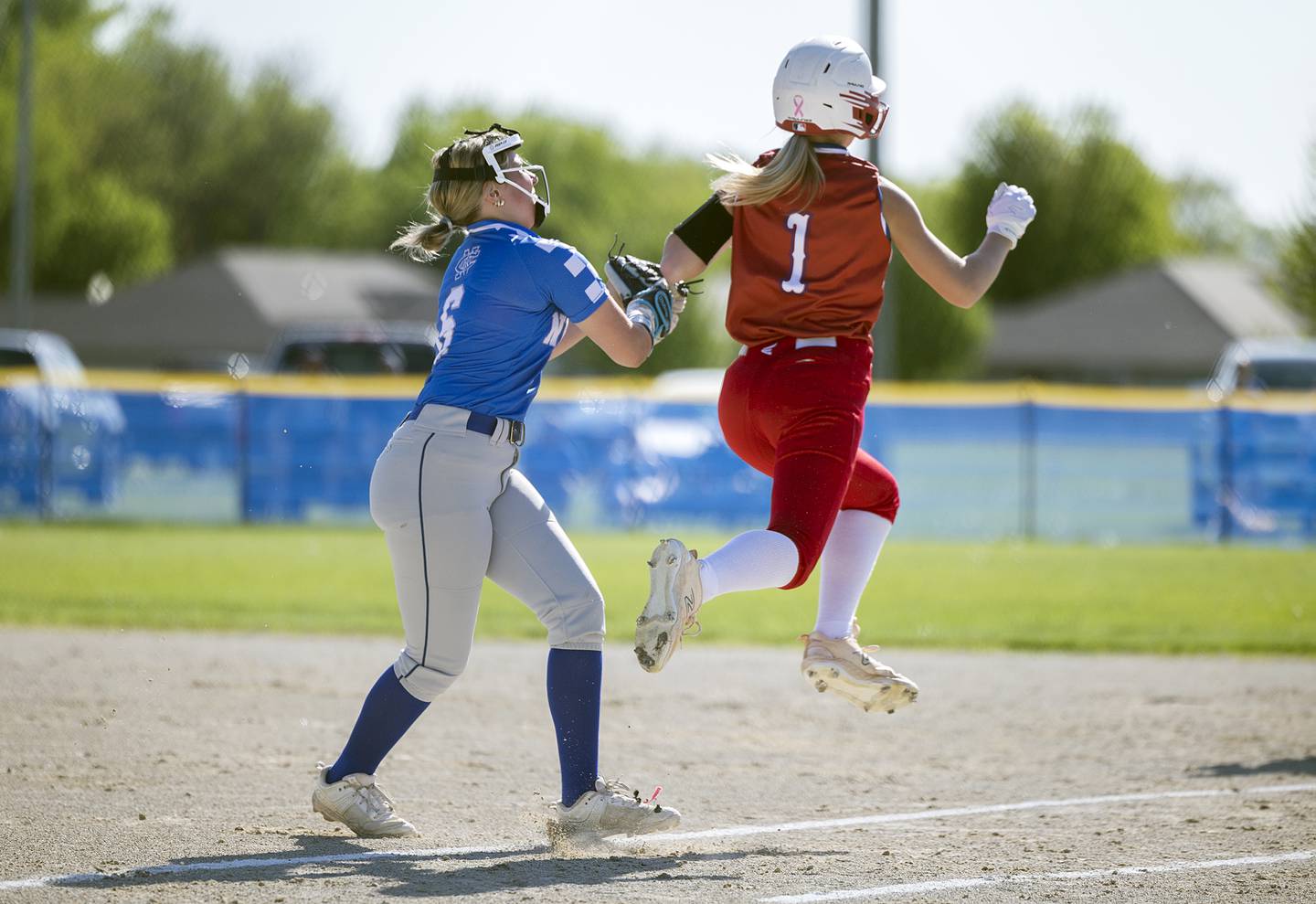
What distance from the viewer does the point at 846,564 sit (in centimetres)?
568

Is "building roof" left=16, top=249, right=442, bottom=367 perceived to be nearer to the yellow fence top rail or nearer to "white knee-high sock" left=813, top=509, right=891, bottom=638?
the yellow fence top rail

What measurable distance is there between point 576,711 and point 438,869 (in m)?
0.63

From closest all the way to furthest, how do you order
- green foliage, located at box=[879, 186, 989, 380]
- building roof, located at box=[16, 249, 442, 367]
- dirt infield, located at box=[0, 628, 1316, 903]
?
dirt infield, located at box=[0, 628, 1316, 903]
green foliage, located at box=[879, 186, 989, 380]
building roof, located at box=[16, 249, 442, 367]

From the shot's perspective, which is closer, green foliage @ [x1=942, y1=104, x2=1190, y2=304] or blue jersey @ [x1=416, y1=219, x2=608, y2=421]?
blue jersey @ [x1=416, y1=219, x2=608, y2=421]

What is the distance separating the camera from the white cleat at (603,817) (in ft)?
16.6

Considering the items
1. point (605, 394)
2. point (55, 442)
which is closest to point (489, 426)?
point (605, 394)

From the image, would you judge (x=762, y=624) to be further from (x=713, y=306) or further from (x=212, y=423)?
(x=713, y=306)

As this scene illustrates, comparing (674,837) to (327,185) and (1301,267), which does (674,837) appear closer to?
(1301,267)

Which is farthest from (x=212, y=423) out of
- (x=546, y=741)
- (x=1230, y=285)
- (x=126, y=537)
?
(x=1230, y=285)

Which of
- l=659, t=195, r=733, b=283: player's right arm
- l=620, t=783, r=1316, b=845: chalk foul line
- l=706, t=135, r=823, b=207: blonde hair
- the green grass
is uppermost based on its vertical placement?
l=706, t=135, r=823, b=207: blonde hair

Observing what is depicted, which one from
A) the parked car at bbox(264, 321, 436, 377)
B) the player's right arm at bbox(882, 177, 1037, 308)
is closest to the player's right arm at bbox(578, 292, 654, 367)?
the player's right arm at bbox(882, 177, 1037, 308)

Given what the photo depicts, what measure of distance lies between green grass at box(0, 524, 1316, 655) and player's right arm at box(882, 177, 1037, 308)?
5.68 m

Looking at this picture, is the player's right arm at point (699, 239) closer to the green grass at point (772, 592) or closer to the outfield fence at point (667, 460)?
the green grass at point (772, 592)

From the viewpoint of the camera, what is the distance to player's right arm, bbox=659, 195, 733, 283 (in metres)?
5.64
